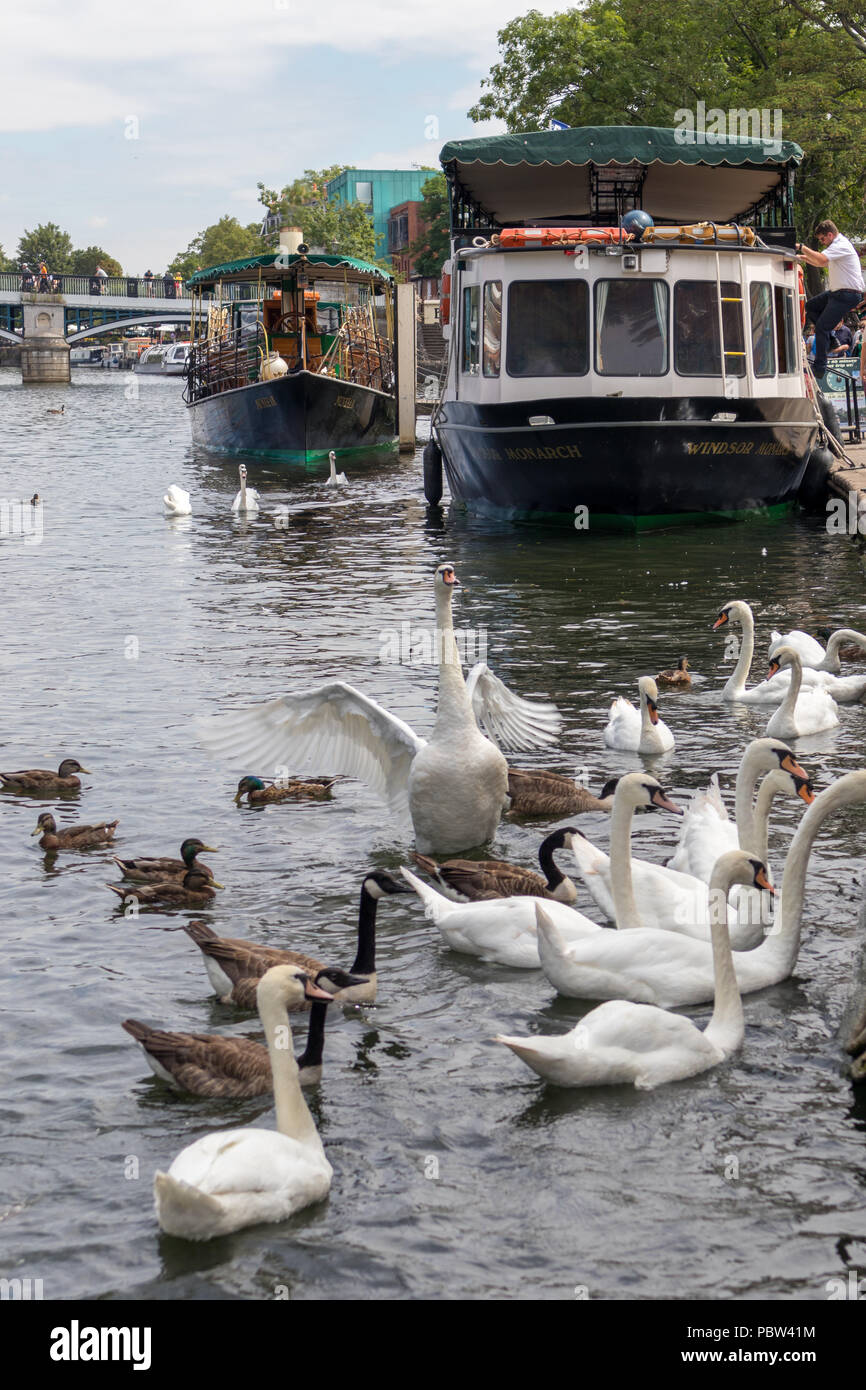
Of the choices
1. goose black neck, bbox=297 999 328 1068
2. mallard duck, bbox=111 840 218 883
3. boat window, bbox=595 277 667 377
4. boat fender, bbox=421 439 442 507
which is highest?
boat window, bbox=595 277 667 377

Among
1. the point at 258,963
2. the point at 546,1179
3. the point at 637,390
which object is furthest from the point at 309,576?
the point at 546,1179

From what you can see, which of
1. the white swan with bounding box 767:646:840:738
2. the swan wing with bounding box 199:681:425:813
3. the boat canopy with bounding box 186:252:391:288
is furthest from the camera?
the boat canopy with bounding box 186:252:391:288

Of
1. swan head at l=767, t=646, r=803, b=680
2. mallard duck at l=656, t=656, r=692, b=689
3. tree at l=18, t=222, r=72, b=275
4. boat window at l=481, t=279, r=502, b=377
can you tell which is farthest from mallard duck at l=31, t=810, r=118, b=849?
tree at l=18, t=222, r=72, b=275

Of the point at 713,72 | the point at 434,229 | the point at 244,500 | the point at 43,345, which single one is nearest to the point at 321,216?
the point at 434,229

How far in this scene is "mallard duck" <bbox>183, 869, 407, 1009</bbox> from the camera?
7.03m

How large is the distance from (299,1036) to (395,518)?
20012mm

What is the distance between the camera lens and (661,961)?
700 centimetres

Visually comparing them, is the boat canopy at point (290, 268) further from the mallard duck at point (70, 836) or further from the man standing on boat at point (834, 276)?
the mallard duck at point (70, 836)

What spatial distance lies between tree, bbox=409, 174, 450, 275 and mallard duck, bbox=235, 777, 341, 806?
77.0m

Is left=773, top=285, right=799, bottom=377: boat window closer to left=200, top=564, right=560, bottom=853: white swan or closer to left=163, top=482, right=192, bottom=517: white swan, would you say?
left=163, top=482, right=192, bottom=517: white swan

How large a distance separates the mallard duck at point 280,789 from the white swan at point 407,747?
1.90ft

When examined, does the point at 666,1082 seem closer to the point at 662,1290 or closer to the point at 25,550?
the point at 662,1290

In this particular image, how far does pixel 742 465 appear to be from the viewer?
72.6 ft

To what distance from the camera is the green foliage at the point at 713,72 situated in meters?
36.7
